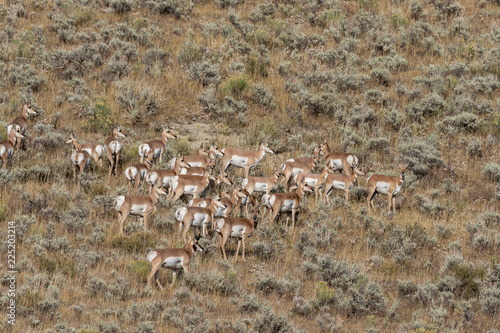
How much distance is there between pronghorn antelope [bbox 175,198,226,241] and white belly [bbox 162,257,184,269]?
173 centimetres

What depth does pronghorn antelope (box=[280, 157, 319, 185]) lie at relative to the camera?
18062mm

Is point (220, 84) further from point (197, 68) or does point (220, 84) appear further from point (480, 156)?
point (480, 156)

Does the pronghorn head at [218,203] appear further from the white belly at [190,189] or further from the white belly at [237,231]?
the white belly at [190,189]

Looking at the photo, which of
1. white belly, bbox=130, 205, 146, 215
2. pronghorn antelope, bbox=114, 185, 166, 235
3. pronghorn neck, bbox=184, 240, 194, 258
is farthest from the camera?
white belly, bbox=130, 205, 146, 215

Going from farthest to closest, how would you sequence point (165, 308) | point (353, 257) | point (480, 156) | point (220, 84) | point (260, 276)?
1. point (220, 84)
2. point (480, 156)
3. point (353, 257)
4. point (260, 276)
5. point (165, 308)

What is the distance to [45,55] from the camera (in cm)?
2369

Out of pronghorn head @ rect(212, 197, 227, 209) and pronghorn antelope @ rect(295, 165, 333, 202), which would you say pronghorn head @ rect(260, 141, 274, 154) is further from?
pronghorn head @ rect(212, 197, 227, 209)

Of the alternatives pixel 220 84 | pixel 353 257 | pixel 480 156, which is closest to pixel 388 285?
pixel 353 257

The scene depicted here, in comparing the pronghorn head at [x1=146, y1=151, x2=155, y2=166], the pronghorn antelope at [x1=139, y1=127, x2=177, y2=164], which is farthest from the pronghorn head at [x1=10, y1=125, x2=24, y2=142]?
the pronghorn head at [x1=146, y1=151, x2=155, y2=166]

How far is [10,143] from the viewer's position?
57.4 feet

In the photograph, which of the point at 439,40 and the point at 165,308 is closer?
the point at 165,308

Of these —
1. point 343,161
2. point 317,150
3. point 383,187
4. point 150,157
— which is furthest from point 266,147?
point 383,187

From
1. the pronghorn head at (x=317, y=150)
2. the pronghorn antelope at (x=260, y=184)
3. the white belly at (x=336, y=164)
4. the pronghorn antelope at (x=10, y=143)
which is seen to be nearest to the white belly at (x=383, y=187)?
the white belly at (x=336, y=164)

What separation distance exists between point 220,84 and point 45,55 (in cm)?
627
